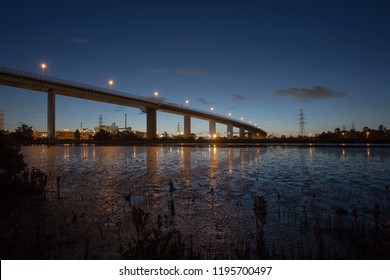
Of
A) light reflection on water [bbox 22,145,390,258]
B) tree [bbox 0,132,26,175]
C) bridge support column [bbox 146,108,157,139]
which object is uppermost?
bridge support column [bbox 146,108,157,139]

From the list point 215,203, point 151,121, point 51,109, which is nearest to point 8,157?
point 215,203

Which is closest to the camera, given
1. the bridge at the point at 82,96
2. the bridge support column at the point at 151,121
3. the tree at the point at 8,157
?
the tree at the point at 8,157

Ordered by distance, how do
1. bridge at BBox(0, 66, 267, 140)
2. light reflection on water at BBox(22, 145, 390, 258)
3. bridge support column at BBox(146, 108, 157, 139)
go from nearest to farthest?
light reflection on water at BBox(22, 145, 390, 258) → bridge at BBox(0, 66, 267, 140) → bridge support column at BBox(146, 108, 157, 139)

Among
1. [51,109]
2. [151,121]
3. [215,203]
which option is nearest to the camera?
[215,203]

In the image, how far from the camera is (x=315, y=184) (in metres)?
15.4

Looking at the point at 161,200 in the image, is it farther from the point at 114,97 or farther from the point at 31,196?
the point at 114,97

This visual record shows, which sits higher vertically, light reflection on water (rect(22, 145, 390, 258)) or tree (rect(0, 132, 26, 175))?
tree (rect(0, 132, 26, 175))

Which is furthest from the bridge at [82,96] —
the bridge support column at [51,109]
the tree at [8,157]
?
the tree at [8,157]

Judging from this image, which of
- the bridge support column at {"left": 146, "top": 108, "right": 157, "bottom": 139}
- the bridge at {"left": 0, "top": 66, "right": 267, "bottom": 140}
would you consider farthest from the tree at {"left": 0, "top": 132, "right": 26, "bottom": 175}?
the bridge support column at {"left": 146, "top": 108, "right": 157, "bottom": 139}

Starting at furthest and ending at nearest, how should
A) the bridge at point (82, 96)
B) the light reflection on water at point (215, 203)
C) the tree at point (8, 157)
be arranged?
the bridge at point (82, 96)
the tree at point (8, 157)
the light reflection on water at point (215, 203)

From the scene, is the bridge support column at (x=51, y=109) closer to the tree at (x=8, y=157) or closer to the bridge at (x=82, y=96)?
the bridge at (x=82, y=96)

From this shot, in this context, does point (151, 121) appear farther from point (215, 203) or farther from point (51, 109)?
point (215, 203)

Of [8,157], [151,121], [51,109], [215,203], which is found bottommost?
[215,203]

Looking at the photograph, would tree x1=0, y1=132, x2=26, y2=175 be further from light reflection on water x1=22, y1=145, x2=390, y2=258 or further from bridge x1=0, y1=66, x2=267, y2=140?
bridge x1=0, y1=66, x2=267, y2=140
